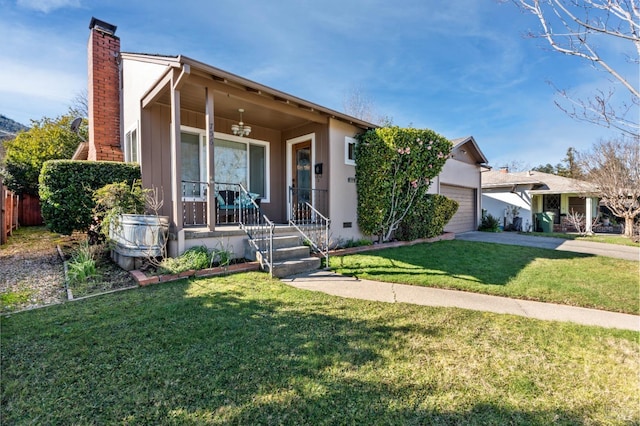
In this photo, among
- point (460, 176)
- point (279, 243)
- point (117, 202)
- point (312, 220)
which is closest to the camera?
point (117, 202)

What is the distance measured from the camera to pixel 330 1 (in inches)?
297

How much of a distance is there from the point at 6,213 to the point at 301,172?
9222mm

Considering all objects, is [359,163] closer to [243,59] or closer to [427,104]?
[243,59]

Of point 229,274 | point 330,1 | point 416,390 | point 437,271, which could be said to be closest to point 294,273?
point 229,274

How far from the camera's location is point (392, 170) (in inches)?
310

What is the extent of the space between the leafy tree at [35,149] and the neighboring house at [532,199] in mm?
22686

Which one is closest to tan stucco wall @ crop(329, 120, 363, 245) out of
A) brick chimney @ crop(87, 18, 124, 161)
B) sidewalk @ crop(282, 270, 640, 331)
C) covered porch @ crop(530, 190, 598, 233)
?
sidewalk @ crop(282, 270, 640, 331)

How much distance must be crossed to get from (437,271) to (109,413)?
5.36 meters

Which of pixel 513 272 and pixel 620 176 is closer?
pixel 513 272

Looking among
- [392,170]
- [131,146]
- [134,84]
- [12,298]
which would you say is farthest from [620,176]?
[12,298]

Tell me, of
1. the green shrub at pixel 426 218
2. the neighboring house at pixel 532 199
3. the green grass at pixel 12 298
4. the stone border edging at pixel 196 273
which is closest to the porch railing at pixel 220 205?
the stone border edging at pixel 196 273

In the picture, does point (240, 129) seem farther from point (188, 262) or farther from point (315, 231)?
point (188, 262)

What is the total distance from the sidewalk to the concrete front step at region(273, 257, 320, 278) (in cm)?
18

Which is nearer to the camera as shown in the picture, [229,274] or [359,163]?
[229,274]
